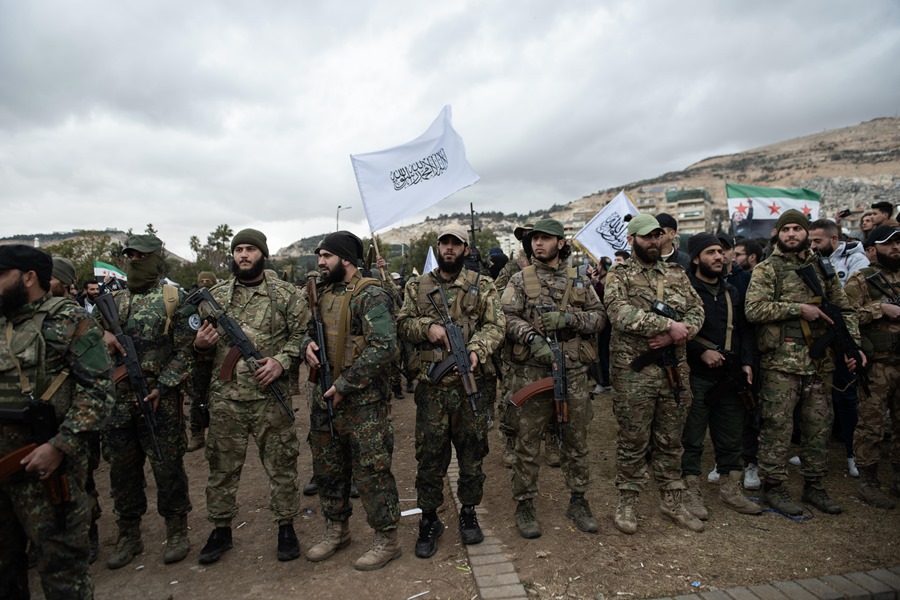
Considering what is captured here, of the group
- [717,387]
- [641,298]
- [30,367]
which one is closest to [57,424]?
[30,367]

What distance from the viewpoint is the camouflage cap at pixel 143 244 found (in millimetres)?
4113

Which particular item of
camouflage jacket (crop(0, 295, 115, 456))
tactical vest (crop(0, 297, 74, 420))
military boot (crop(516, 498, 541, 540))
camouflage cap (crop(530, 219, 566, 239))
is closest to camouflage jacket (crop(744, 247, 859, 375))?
camouflage cap (crop(530, 219, 566, 239))

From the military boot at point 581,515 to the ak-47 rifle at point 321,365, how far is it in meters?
2.22

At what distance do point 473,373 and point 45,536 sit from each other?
2948 millimetres

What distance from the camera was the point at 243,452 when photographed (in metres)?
3.95

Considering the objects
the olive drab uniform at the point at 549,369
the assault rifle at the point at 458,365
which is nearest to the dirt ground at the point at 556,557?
the olive drab uniform at the point at 549,369

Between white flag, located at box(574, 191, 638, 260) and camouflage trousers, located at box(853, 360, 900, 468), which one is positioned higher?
white flag, located at box(574, 191, 638, 260)

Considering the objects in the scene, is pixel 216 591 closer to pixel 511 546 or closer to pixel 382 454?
pixel 382 454

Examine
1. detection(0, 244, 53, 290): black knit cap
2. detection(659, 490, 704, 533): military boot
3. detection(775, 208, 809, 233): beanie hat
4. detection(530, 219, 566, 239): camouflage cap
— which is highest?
detection(0, 244, 53, 290): black knit cap

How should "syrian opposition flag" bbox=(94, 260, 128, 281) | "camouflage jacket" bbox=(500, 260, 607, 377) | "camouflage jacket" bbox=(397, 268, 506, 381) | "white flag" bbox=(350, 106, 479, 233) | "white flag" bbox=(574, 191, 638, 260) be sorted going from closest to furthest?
1. "camouflage jacket" bbox=(397, 268, 506, 381)
2. "camouflage jacket" bbox=(500, 260, 607, 377)
3. "white flag" bbox=(350, 106, 479, 233)
4. "white flag" bbox=(574, 191, 638, 260)
5. "syrian opposition flag" bbox=(94, 260, 128, 281)

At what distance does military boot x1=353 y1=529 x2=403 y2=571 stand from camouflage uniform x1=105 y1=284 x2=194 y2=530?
1651 millimetres

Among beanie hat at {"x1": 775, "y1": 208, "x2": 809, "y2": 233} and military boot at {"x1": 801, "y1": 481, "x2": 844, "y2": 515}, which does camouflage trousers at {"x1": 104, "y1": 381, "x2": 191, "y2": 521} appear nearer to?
military boot at {"x1": 801, "y1": 481, "x2": 844, "y2": 515}

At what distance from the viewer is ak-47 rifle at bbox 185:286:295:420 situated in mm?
3885

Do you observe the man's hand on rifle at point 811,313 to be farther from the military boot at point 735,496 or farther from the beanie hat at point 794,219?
the military boot at point 735,496
